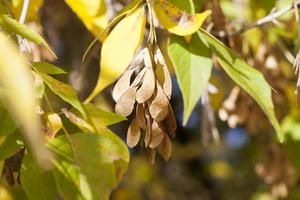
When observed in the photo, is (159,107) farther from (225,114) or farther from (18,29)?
(225,114)

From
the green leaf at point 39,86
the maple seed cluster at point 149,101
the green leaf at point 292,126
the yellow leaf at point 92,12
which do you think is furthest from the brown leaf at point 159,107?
the green leaf at point 292,126

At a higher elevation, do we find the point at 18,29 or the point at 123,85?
the point at 18,29

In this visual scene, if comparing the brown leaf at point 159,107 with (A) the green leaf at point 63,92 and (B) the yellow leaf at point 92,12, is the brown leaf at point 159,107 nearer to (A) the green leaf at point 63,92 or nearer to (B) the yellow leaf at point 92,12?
(A) the green leaf at point 63,92

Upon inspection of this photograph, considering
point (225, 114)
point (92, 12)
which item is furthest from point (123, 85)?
point (225, 114)

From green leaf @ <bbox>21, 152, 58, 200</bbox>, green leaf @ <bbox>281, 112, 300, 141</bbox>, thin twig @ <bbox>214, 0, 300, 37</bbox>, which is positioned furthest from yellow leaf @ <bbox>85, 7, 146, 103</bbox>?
green leaf @ <bbox>281, 112, 300, 141</bbox>

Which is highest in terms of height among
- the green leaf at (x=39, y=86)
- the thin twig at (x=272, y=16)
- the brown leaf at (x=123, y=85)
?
the green leaf at (x=39, y=86)

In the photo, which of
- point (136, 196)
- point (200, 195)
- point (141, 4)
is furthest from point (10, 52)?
point (200, 195)
